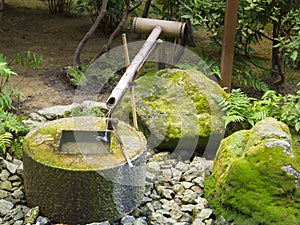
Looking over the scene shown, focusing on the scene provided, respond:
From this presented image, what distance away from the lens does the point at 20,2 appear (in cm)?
1053

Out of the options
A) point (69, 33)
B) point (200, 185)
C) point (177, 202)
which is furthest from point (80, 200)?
point (69, 33)

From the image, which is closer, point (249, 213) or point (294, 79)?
point (249, 213)

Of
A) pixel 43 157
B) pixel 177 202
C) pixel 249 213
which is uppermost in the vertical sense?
pixel 43 157

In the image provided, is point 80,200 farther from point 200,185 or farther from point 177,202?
point 200,185

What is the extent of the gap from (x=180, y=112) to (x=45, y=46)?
3.82m

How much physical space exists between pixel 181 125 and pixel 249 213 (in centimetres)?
153

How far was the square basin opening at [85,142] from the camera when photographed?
12.1ft

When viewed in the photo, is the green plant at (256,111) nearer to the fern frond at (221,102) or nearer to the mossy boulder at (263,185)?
the fern frond at (221,102)

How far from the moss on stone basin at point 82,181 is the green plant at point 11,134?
524mm

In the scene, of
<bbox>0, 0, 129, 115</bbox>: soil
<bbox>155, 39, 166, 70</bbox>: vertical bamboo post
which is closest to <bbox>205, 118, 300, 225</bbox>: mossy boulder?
<bbox>155, 39, 166, 70</bbox>: vertical bamboo post

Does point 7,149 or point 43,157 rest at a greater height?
point 43,157

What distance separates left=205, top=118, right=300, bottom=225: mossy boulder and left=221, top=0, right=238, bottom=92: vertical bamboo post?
192 cm

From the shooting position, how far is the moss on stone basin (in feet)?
11.2

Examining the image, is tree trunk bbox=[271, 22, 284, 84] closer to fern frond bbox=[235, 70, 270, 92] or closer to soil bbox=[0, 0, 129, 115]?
fern frond bbox=[235, 70, 270, 92]
